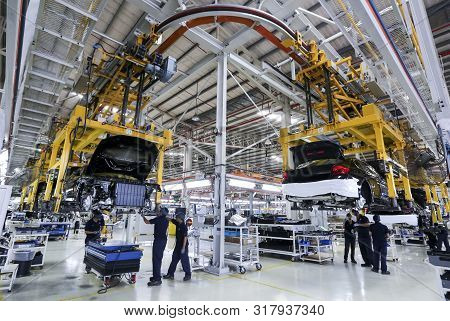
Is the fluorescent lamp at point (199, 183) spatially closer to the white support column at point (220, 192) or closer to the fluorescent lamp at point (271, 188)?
the fluorescent lamp at point (271, 188)

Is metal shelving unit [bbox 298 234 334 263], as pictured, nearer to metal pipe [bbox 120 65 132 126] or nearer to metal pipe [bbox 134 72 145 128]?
metal pipe [bbox 134 72 145 128]

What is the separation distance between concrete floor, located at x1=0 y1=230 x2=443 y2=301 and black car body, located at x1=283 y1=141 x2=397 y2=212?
1.57 metres

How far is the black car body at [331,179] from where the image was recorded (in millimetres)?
4246

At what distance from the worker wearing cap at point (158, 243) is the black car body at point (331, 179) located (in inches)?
97.8

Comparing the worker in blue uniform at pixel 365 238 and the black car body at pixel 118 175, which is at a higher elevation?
the black car body at pixel 118 175

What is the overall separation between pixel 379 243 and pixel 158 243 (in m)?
5.22

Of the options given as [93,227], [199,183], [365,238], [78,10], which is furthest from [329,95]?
[199,183]

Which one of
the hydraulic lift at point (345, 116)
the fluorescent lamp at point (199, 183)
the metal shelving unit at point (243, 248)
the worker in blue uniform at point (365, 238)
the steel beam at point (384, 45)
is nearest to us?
the steel beam at point (384, 45)

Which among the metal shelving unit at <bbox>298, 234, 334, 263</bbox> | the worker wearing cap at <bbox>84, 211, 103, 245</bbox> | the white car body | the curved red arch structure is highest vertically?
the curved red arch structure

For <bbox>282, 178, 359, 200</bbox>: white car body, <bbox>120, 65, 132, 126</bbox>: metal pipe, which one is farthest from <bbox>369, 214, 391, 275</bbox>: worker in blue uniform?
<bbox>120, 65, 132, 126</bbox>: metal pipe

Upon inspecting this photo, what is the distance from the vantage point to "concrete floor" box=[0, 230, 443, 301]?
161 inches

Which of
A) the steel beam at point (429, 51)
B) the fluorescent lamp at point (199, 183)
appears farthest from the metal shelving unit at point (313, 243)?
the fluorescent lamp at point (199, 183)

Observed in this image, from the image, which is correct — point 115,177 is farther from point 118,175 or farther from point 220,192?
point 220,192

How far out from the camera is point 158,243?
15.9ft
